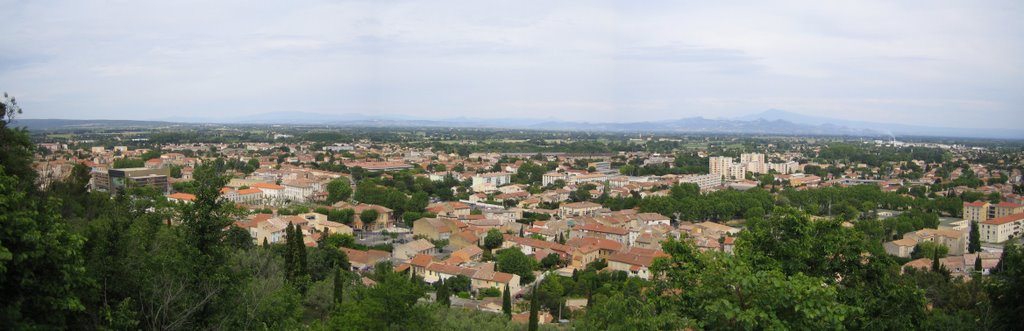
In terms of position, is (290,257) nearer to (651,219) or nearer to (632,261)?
(632,261)

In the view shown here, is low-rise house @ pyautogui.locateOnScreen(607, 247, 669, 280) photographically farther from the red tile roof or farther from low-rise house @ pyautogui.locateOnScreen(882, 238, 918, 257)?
the red tile roof

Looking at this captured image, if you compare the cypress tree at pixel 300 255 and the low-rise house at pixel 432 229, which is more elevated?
the cypress tree at pixel 300 255

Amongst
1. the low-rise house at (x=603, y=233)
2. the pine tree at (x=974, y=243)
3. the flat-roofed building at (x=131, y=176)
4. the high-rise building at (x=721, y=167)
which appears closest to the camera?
the pine tree at (x=974, y=243)

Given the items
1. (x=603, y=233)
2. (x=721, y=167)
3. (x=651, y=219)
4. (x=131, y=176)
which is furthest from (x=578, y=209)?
(x=721, y=167)

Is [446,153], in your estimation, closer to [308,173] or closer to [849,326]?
[308,173]

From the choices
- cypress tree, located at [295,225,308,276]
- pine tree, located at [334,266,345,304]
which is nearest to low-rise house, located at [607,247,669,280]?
cypress tree, located at [295,225,308,276]

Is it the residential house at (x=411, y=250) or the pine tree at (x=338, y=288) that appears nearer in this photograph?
the pine tree at (x=338, y=288)

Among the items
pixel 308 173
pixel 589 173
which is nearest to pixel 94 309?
pixel 308 173

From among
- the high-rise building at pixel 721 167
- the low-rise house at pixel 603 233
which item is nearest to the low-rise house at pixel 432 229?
the low-rise house at pixel 603 233

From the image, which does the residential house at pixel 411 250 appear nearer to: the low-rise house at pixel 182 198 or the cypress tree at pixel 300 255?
the cypress tree at pixel 300 255

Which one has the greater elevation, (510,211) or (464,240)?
(464,240)
